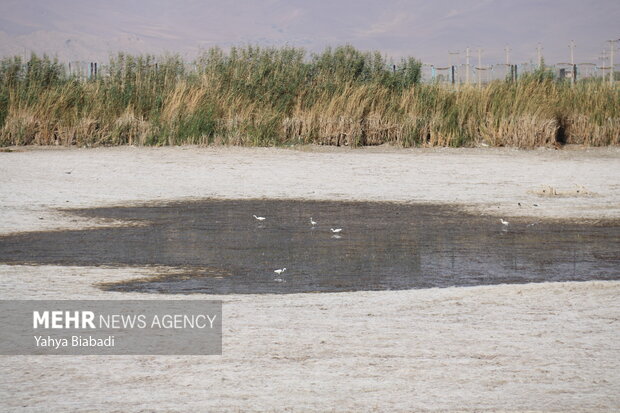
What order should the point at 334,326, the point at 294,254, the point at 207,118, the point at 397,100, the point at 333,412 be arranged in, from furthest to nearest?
the point at 397,100, the point at 207,118, the point at 294,254, the point at 334,326, the point at 333,412

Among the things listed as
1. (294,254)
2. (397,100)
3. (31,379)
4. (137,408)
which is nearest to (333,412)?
(137,408)

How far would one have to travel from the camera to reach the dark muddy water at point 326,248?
10273 millimetres

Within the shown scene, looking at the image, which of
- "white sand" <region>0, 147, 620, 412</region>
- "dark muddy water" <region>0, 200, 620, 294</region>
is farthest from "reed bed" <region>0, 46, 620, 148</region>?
"white sand" <region>0, 147, 620, 412</region>

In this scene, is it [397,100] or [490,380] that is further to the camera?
[397,100]

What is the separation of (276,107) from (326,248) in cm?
1517

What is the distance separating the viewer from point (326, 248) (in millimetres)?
12148

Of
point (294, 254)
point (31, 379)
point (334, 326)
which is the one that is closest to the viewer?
point (31, 379)

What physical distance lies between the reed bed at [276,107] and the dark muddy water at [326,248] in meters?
10.1

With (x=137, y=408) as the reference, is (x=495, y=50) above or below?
above

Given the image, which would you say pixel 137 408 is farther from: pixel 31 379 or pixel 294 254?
pixel 294 254

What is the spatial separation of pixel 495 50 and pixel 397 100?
9255cm

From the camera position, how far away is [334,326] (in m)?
8.05

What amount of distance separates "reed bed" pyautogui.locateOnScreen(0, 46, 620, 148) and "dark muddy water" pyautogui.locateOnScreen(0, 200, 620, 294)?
1007 centimetres

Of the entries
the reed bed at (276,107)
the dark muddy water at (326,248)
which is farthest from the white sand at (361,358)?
the reed bed at (276,107)
